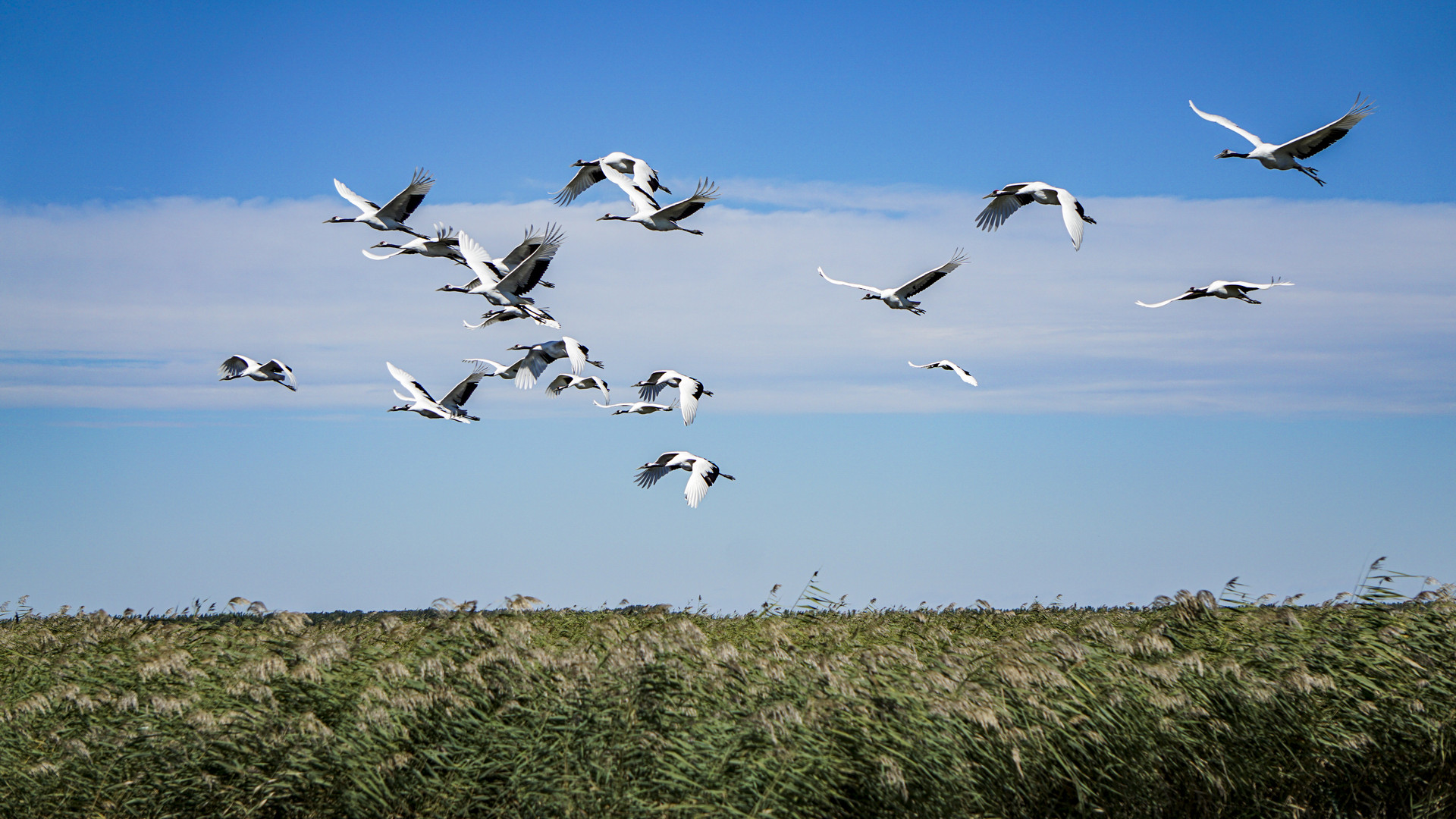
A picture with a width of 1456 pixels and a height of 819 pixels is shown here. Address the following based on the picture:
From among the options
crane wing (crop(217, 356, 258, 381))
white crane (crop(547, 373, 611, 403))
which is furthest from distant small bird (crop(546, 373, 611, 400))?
crane wing (crop(217, 356, 258, 381))

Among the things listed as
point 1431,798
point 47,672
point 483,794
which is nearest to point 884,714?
point 483,794

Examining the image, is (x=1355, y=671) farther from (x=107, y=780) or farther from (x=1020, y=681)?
(x=107, y=780)

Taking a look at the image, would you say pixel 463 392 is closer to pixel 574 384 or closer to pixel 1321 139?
pixel 574 384

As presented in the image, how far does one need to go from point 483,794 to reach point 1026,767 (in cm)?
446

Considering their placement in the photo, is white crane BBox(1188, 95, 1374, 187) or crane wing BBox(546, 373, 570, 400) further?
crane wing BBox(546, 373, 570, 400)

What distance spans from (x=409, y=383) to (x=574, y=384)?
3.63 m

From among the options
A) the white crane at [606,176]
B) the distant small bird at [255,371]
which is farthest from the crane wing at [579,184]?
the distant small bird at [255,371]

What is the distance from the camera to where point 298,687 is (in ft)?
34.6

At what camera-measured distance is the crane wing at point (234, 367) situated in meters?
19.8

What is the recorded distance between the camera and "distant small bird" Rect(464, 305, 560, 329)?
16.6m

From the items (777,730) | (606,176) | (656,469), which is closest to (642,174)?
(606,176)

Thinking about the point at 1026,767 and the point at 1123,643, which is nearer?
the point at 1026,767

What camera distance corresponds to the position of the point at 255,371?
1942 centimetres

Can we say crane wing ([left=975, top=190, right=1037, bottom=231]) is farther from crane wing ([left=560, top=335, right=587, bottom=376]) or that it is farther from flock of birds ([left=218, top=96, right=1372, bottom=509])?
crane wing ([left=560, top=335, right=587, bottom=376])
